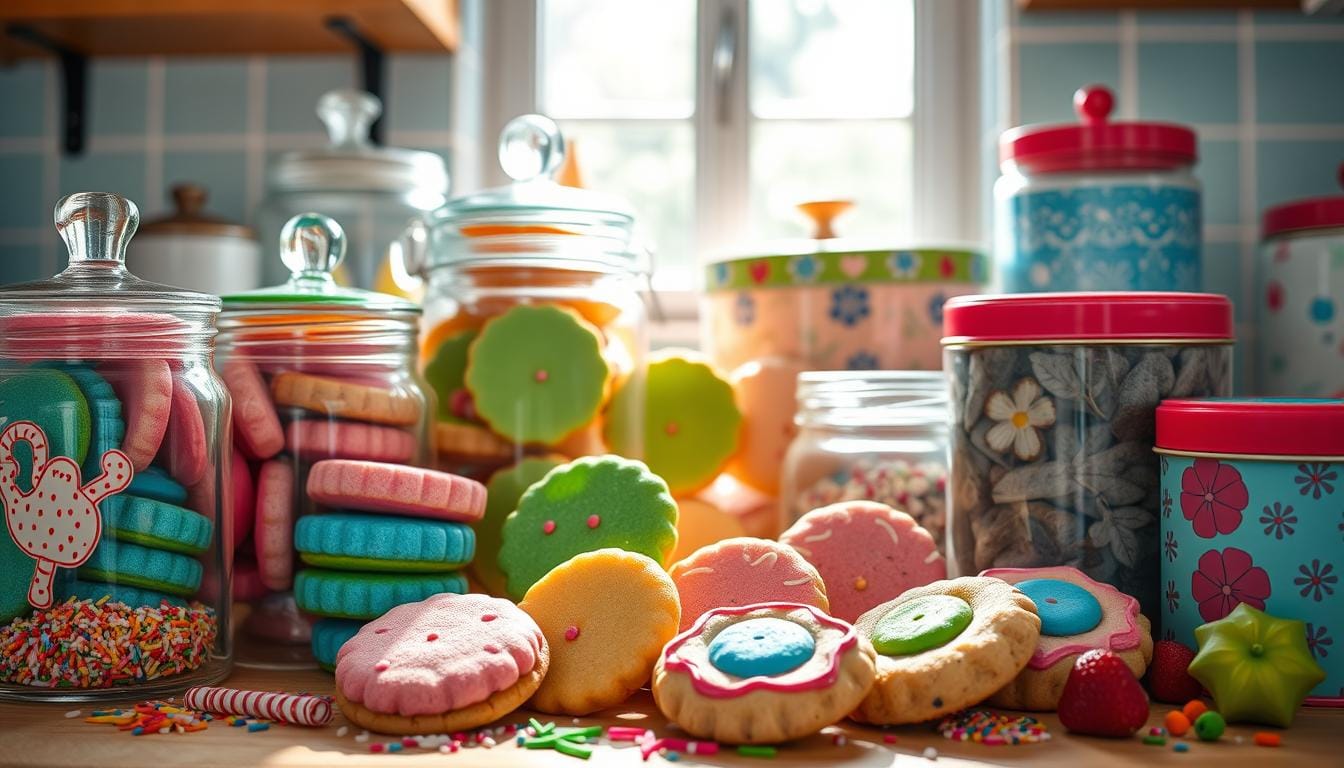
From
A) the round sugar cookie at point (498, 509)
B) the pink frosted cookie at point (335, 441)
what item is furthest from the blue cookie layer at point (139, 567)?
the round sugar cookie at point (498, 509)

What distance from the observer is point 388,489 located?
0.73 m

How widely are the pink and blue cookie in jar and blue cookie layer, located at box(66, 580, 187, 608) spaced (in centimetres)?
62

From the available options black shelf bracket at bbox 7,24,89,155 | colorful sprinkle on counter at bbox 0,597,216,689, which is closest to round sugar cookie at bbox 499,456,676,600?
colorful sprinkle on counter at bbox 0,597,216,689

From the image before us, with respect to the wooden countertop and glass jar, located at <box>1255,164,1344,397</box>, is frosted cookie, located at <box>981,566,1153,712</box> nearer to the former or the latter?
the wooden countertop

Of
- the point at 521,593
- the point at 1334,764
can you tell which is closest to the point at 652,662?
the point at 521,593

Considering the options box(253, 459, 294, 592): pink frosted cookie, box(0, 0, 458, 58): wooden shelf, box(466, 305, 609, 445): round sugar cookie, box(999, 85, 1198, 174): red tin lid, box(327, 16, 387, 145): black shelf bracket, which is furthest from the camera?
box(327, 16, 387, 145): black shelf bracket

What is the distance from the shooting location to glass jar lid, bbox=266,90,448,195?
113 centimetres

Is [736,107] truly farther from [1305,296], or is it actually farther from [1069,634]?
[1069,634]

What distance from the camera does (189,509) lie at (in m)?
0.72

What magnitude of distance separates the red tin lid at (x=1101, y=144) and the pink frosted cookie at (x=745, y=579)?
456mm

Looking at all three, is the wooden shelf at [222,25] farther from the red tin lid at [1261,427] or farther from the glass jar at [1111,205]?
the red tin lid at [1261,427]

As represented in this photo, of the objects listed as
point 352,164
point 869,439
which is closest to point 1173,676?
point 869,439

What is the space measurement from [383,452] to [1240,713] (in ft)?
1.79

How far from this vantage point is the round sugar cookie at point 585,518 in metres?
0.80
